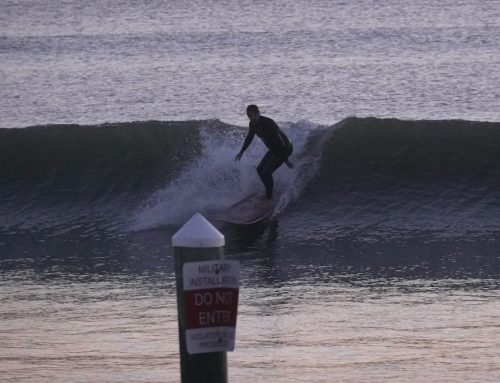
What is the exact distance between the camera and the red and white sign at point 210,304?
6.77m

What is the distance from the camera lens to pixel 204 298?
22.4 ft

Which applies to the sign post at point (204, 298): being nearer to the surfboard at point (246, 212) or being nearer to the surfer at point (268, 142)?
the surfboard at point (246, 212)

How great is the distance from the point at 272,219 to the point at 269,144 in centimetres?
102

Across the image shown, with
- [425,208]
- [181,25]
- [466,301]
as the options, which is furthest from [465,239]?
[181,25]

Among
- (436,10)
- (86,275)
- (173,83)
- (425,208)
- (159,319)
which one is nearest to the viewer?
(159,319)

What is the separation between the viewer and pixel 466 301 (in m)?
11.9

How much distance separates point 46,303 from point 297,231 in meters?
5.29

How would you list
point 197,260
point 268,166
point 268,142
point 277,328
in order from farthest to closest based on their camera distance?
point 268,166 → point 268,142 → point 277,328 → point 197,260

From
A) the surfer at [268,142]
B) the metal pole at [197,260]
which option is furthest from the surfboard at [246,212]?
the metal pole at [197,260]

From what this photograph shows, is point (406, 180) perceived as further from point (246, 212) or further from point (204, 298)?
point (204, 298)

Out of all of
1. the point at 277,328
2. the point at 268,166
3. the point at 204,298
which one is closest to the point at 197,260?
the point at 204,298

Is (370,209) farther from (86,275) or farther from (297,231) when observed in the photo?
(86,275)

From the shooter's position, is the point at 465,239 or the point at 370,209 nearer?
the point at 465,239

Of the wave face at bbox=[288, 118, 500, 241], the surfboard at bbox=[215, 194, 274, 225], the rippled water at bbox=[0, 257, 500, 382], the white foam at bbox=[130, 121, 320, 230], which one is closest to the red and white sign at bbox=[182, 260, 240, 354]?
the rippled water at bbox=[0, 257, 500, 382]
